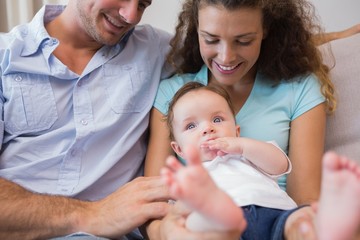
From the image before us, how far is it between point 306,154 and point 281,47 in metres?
0.37

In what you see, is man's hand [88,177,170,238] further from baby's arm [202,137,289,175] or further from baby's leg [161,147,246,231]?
baby's leg [161,147,246,231]

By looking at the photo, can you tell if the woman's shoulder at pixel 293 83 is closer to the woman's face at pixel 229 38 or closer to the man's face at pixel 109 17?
the woman's face at pixel 229 38

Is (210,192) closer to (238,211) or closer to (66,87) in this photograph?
(238,211)

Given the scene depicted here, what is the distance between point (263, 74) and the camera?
1412 millimetres

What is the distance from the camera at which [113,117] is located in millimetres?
1354

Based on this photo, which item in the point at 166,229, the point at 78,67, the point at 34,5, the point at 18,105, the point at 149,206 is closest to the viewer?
the point at 166,229

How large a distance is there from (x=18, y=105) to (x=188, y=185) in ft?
2.65

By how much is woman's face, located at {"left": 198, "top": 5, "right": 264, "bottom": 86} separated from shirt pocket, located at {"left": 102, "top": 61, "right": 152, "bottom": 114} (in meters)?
0.24

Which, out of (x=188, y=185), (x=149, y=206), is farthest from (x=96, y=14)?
(x=188, y=185)

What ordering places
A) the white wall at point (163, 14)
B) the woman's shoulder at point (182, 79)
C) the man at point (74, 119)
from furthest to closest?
the white wall at point (163, 14), the woman's shoulder at point (182, 79), the man at point (74, 119)

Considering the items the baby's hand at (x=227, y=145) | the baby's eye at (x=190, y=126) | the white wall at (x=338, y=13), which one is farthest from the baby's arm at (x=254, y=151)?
the white wall at (x=338, y=13)

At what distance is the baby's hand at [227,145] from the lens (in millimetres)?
1073

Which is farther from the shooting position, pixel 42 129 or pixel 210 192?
pixel 42 129

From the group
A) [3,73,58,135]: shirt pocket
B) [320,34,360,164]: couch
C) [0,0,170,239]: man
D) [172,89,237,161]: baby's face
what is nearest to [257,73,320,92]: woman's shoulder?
[320,34,360,164]: couch
